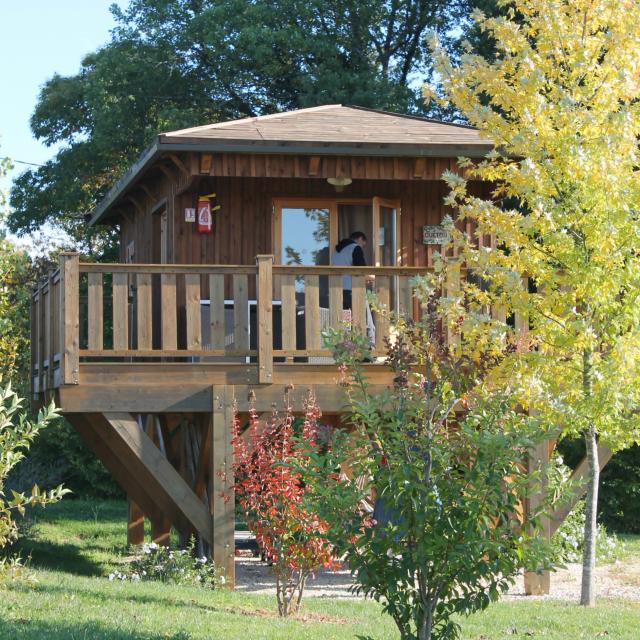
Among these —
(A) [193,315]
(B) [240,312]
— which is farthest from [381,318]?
(A) [193,315]

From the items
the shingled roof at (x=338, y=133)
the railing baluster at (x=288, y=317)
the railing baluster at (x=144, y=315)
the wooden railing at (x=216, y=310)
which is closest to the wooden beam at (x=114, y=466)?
the wooden railing at (x=216, y=310)

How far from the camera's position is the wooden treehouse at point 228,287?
38.0ft

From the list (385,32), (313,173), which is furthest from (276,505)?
(385,32)

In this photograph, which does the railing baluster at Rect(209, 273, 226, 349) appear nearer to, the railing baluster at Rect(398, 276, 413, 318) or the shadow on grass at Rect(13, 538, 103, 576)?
the railing baluster at Rect(398, 276, 413, 318)

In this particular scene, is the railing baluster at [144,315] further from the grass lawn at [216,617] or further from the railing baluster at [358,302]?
the grass lawn at [216,617]

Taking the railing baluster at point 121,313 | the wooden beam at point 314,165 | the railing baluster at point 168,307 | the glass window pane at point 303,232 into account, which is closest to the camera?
the railing baluster at point 121,313

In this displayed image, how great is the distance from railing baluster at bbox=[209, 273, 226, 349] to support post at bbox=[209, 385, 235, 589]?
0.51m

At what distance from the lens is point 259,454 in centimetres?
1002

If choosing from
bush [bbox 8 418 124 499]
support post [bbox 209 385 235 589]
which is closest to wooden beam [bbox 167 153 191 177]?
support post [bbox 209 385 235 589]

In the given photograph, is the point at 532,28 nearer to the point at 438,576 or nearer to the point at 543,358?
the point at 543,358

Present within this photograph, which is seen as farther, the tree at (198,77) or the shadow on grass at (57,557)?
the tree at (198,77)

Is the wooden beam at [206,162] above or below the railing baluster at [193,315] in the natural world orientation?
above

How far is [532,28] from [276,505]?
5.07 m

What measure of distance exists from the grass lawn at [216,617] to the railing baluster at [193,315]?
8.01ft
